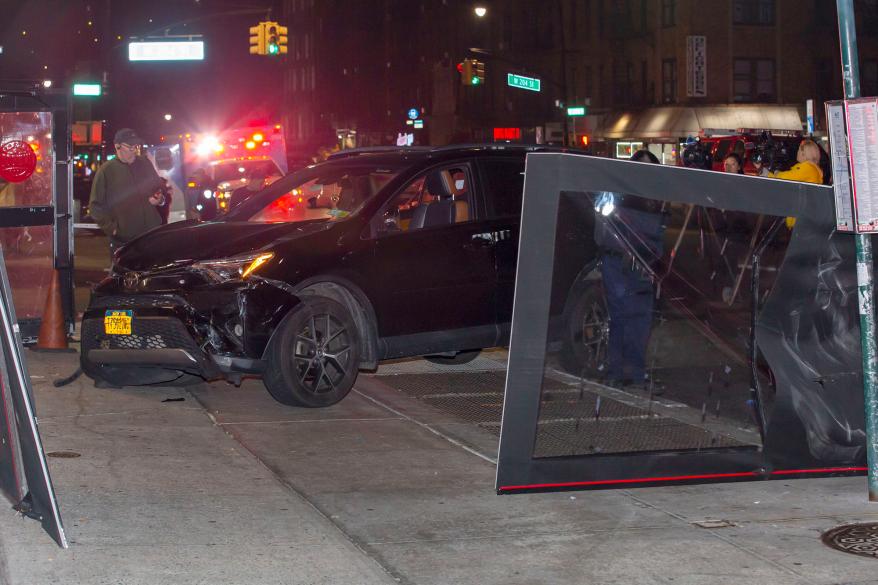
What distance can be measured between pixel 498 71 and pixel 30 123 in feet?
181

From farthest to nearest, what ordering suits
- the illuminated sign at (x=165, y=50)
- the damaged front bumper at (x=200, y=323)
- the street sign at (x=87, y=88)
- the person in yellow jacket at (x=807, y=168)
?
the illuminated sign at (x=165, y=50)
the street sign at (x=87, y=88)
the person in yellow jacket at (x=807, y=168)
the damaged front bumper at (x=200, y=323)

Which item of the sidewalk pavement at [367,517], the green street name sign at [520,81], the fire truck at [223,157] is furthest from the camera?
the green street name sign at [520,81]

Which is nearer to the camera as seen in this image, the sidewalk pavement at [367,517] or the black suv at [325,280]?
the sidewalk pavement at [367,517]

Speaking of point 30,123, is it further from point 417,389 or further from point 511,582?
point 511,582

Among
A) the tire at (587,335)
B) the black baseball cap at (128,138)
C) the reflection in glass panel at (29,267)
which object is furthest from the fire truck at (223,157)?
the tire at (587,335)

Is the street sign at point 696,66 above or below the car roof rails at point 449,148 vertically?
above

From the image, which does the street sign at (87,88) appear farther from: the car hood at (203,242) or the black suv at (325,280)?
the car hood at (203,242)

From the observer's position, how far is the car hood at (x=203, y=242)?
887 centimetres

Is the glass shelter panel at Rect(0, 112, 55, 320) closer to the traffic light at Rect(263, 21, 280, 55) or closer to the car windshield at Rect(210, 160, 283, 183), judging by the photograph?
the car windshield at Rect(210, 160, 283, 183)

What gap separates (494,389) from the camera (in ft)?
33.8

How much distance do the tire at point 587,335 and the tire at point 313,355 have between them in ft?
9.32

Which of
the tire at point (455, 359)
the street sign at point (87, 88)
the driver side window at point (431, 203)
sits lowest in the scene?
the tire at point (455, 359)

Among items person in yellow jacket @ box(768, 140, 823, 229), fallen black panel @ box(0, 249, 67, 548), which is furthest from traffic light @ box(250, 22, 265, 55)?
fallen black panel @ box(0, 249, 67, 548)

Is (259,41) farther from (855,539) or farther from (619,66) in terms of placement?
(855,539)
